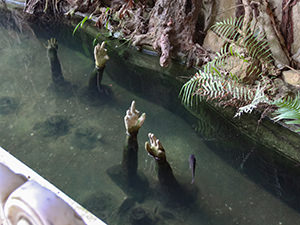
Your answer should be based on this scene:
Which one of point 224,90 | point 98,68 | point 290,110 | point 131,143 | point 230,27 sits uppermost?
point 230,27

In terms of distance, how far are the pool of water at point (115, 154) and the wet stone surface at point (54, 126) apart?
0.01 metres

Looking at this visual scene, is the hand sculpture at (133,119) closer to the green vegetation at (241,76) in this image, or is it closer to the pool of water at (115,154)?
the pool of water at (115,154)

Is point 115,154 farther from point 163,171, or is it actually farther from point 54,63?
point 54,63

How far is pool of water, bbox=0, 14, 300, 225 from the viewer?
267cm

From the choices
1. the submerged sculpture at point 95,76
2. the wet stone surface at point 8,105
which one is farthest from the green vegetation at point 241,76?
the wet stone surface at point 8,105

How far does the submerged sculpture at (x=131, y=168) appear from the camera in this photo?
282cm

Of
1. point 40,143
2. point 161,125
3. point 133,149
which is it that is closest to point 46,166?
point 40,143

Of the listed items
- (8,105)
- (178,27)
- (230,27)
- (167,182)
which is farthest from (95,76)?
(167,182)

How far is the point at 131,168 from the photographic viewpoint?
302 centimetres

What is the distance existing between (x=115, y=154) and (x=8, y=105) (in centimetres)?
168

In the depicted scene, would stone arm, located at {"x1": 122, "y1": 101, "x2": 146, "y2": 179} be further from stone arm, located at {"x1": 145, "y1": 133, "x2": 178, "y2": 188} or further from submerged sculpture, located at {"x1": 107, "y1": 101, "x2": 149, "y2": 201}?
stone arm, located at {"x1": 145, "y1": 133, "x2": 178, "y2": 188}

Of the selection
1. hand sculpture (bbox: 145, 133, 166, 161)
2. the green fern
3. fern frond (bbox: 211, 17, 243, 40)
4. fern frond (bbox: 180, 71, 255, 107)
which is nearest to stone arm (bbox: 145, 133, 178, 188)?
hand sculpture (bbox: 145, 133, 166, 161)

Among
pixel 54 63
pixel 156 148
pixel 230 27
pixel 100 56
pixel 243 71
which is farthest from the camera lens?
pixel 54 63

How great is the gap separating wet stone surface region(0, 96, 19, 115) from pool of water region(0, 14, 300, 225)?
1cm
